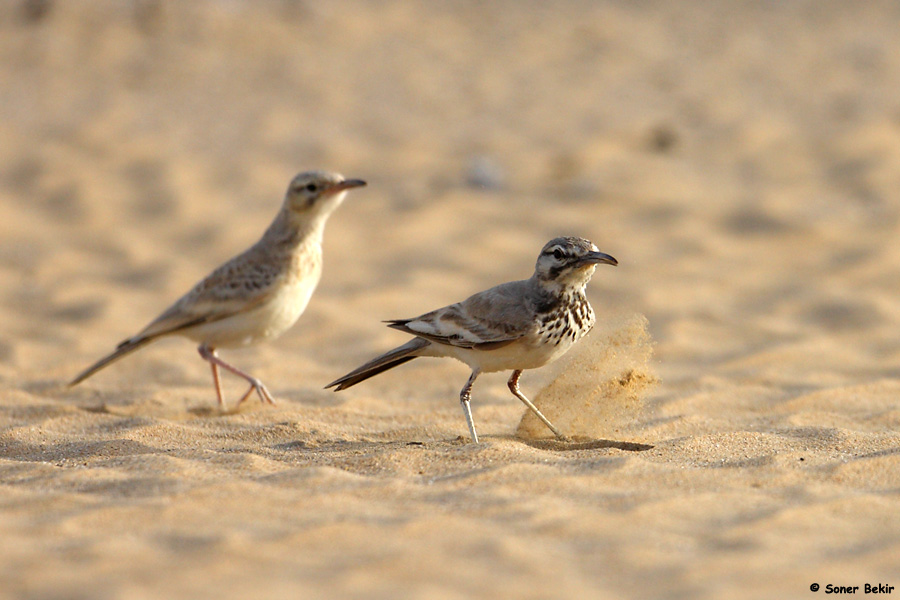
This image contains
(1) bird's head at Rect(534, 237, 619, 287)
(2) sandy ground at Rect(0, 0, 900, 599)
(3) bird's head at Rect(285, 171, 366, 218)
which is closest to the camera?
(2) sandy ground at Rect(0, 0, 900, 599)

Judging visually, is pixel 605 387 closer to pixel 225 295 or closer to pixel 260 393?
pixel 260 393

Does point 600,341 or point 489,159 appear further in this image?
point 489,159

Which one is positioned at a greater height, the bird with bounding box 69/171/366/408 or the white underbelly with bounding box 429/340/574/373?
the bird with bounding box 69/171/366/408

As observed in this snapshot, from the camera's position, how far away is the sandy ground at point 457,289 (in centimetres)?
394

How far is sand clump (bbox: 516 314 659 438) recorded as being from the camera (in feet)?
19.5

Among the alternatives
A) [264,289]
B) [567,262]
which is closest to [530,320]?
[567,262]

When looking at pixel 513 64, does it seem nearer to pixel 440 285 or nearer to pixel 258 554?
pixel 440 285

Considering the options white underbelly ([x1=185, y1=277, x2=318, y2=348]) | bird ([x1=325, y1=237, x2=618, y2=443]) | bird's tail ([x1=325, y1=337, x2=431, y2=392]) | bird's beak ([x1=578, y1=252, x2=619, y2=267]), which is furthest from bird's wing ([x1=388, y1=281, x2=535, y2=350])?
white underbelly ([x1=185, y1=277, x2=318, y2=348])

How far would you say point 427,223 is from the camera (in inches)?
470

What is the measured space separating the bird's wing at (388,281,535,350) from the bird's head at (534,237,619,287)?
7.7 inches

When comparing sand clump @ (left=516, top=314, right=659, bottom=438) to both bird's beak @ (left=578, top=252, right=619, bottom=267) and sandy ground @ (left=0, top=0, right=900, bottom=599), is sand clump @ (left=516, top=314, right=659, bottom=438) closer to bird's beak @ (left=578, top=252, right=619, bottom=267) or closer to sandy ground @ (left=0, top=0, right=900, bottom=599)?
sandy ground @ (left=0, top=0, right=900, bottom=599)

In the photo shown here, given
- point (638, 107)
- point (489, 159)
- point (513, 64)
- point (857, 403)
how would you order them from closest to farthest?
point (857, 403)
point (489, 159)
point (638, 107)
point (513, 64)

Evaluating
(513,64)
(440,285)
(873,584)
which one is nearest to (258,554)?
(873,584)

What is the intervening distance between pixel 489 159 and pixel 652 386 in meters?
7.93
